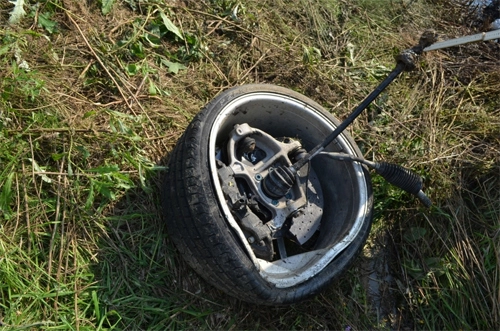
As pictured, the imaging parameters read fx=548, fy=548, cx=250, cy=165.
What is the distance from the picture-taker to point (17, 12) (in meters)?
3.16

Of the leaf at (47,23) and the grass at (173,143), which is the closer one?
the grass at (173,143)

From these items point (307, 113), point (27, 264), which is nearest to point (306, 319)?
point (307, 113)

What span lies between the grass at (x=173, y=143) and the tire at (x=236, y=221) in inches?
10.8

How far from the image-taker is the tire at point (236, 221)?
8.28 ft

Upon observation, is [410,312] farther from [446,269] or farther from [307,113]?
[307,113]

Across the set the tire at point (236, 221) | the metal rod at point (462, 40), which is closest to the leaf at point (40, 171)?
the tire at point (236, 221)

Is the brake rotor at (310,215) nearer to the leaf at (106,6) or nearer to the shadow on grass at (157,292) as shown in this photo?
the shadow on grass at (157,292)

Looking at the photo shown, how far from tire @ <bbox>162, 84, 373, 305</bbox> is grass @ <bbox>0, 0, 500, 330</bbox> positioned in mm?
274

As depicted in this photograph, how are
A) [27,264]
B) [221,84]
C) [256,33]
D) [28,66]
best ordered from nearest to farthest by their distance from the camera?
[27,264]
[28,66]
[221,84]
[256,33]

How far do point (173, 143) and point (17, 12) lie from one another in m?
1.17

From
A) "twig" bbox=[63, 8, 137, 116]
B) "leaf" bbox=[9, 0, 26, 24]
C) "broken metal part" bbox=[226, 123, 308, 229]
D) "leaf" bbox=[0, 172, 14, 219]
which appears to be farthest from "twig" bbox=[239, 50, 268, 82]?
"leaf" bbox=[0, 172, 14, 219]

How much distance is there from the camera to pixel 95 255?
2.74 meters

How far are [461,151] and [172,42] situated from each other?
2021mm

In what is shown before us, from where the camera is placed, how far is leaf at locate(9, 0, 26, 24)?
10.3ft
